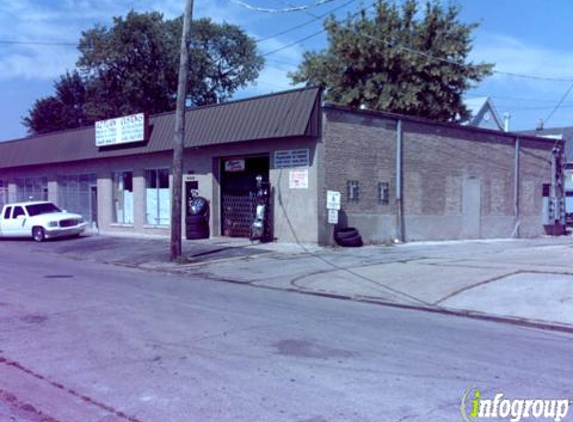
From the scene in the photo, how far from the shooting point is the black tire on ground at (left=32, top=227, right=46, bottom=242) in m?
26.3

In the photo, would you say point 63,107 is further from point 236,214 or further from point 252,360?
point 252,360

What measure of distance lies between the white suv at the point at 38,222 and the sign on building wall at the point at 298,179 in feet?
36.4

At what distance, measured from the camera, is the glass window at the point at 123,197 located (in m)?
29.0

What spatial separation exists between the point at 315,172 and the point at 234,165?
4741 mm

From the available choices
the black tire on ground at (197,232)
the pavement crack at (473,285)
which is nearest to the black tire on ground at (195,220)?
the black tire on ground at (197,232)

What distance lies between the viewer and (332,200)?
2033 centimetres

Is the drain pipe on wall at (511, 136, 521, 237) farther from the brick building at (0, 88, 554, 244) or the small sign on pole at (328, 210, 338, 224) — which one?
the small sign on pole at (328, 210, 338, 224)

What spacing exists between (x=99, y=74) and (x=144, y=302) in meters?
48.3

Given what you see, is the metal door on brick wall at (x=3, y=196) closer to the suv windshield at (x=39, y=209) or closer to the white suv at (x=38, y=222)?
the white suv at (x=38, y=222)

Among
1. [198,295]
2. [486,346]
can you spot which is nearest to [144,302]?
[198,295]

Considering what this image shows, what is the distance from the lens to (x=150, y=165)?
89.9ft

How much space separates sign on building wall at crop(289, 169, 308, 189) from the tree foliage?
36777 millimetres

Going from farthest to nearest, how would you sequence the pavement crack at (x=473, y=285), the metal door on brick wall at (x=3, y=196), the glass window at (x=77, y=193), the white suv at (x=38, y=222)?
A: the metal door on brick wall at (x=3, y=196)
the glass window at (x=77, y=193)
the white suv at (x=38, y=222)
the pavement crack at (x=473, y=285)

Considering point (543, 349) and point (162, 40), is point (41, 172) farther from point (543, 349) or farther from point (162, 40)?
point (543, 349)
